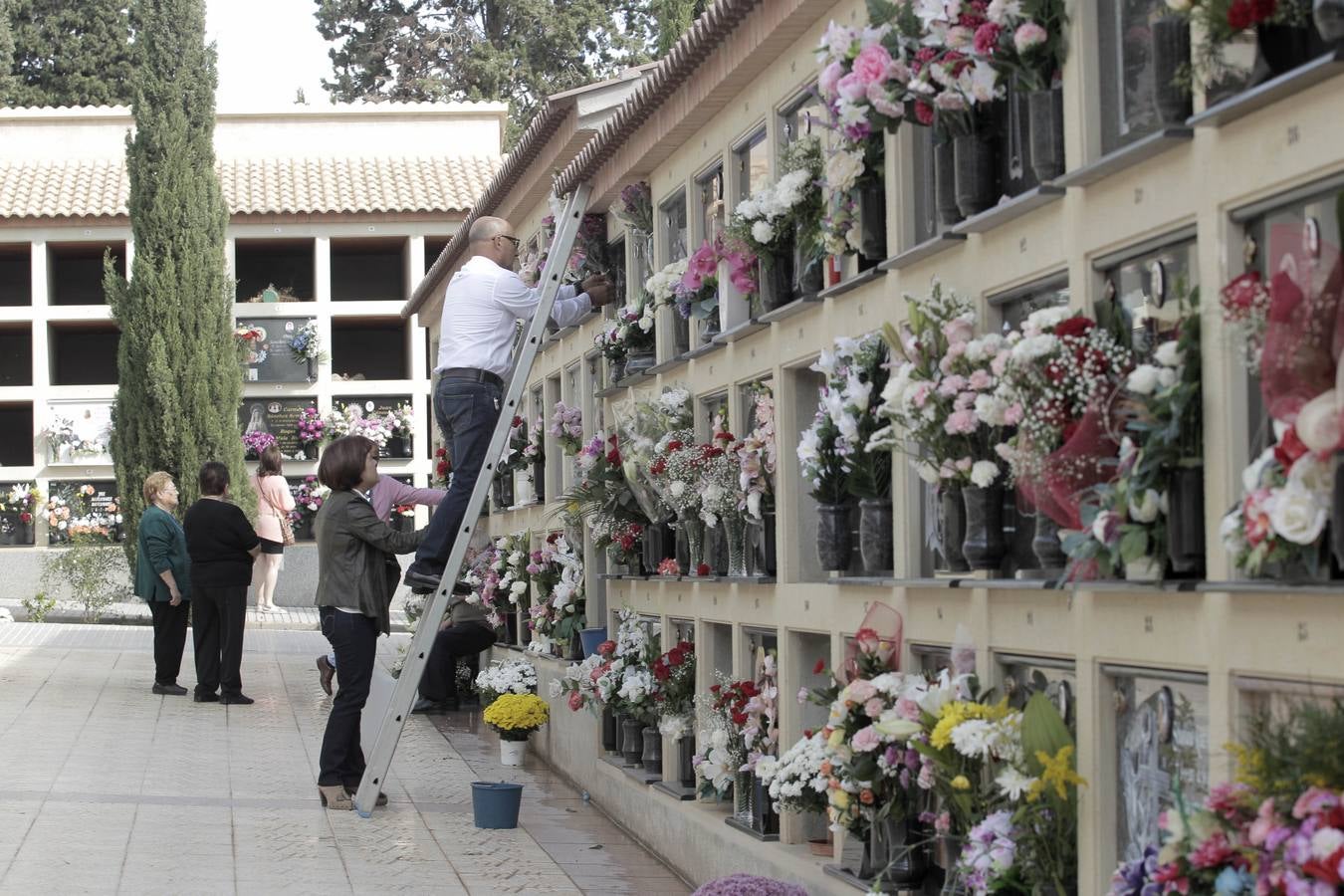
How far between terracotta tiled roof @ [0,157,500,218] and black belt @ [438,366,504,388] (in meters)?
16.2

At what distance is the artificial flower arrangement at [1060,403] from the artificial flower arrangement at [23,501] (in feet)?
72.9

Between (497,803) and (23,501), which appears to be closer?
(497,803)

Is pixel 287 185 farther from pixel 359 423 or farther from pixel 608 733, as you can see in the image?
pixel 608 733

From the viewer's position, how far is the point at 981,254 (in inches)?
179

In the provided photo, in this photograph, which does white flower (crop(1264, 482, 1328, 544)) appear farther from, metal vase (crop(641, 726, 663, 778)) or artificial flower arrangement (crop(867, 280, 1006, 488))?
metal vase (crop(641, 726, 663, 778))

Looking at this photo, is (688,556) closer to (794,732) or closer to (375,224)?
(794,732)

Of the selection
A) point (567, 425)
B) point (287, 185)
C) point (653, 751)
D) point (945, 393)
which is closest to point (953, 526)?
point (945, 393)

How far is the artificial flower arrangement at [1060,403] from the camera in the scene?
361cm

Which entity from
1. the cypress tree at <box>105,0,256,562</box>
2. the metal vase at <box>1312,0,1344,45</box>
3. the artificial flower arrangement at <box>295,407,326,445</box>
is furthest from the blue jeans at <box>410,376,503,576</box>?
the artificial flower arrangement at <box>295,407,326,445</box>

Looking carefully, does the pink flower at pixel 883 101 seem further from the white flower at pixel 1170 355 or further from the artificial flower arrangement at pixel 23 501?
the artificial flower arrangement at pixel 23 501

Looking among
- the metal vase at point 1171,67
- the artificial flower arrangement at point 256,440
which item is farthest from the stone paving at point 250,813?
the artificial flower arrangement at point 256,440

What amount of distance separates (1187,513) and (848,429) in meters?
1.61

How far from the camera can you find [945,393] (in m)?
4.20

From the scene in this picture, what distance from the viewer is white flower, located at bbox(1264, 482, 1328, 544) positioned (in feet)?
9.44
